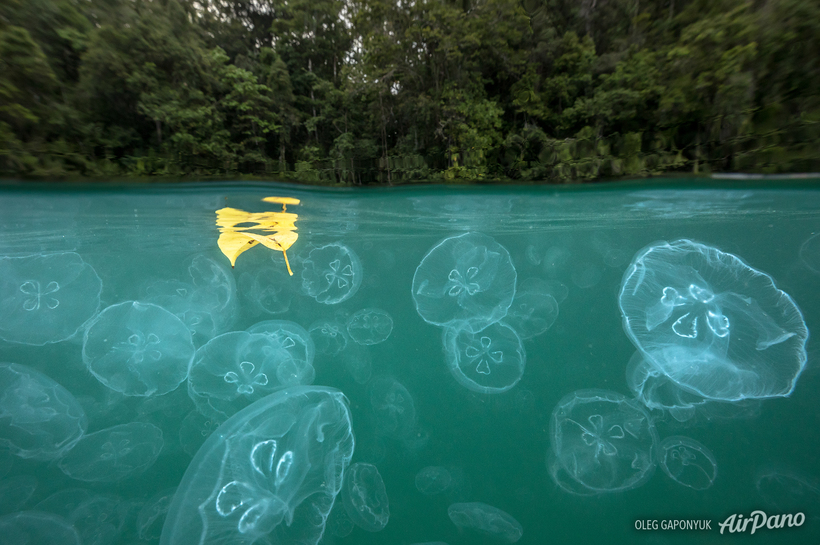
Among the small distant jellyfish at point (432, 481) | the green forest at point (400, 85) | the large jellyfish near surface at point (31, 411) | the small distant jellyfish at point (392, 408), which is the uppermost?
the green forest at point (400, 85)

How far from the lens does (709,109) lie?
4.08m

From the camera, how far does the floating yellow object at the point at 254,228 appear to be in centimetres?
645

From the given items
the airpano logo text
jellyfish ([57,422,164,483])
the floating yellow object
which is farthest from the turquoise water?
the floating yellow object

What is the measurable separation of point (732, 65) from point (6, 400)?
39.3ft

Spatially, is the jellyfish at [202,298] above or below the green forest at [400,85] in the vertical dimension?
below

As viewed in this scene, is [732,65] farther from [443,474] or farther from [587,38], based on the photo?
[443,474]

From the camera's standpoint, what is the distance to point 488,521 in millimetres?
6234

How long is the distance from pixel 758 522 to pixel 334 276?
9.38m

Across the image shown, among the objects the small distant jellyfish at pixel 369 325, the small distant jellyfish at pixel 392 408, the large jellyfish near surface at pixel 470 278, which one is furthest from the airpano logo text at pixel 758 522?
the small distant jellyfish at pixel 369 325


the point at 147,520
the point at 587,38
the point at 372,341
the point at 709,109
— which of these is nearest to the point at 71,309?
the point at 147,520

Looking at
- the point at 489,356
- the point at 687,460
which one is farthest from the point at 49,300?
the point at 687,460

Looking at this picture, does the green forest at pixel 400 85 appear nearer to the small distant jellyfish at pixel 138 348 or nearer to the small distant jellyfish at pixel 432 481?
the small distant jellyfish at pixel 138 348

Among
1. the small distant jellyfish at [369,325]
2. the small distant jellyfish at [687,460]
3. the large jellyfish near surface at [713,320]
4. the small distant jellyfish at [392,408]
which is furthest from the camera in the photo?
the small distant jellyfish at [369,325]

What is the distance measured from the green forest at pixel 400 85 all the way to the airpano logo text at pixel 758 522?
5.91m
